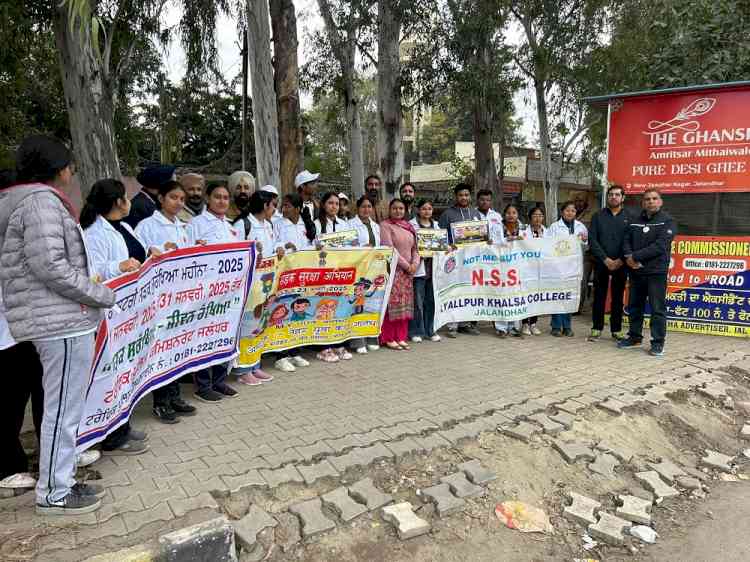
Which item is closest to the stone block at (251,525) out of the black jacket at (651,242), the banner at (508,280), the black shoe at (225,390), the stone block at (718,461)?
Result: the black shoe at (225,390)

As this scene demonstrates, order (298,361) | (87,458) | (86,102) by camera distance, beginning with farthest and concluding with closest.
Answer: (86,102) → (298,361) → (87,458)

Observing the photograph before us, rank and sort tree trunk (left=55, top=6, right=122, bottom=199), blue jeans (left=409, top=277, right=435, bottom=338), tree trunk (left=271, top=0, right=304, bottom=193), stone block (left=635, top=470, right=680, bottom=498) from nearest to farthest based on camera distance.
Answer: stone block (left=635, top=470, right=680, bottom=498), blue jeans (left=409, top=277, right=435, bottom=338), tree trunk (left=55, top=6, right=122, bottom=199), tree trunk (left=271, top=0, right=304, bottom=193)

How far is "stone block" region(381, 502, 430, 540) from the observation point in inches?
117

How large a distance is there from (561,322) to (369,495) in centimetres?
497

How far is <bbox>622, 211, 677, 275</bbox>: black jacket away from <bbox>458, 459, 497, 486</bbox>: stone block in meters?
4.02

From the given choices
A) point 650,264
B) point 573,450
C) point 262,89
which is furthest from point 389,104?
point 573,450

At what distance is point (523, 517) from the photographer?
3.29 meters

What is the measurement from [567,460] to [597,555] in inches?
33.6

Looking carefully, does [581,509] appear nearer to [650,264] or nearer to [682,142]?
[650,264]

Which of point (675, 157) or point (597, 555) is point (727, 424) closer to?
point (597, 555)

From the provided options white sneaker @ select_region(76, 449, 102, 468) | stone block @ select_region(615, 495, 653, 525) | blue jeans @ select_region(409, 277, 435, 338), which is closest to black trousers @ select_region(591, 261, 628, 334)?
blue jeans @ select_region(409, 277, 435, 338)

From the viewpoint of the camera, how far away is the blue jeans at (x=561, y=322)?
732cm

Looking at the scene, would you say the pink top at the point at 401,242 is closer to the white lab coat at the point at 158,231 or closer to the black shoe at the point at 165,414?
the white lab coat at the point at 158,231

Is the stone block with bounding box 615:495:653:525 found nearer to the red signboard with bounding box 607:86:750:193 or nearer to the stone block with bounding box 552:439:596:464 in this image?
the stone block with bounding box 552:439:596:464
